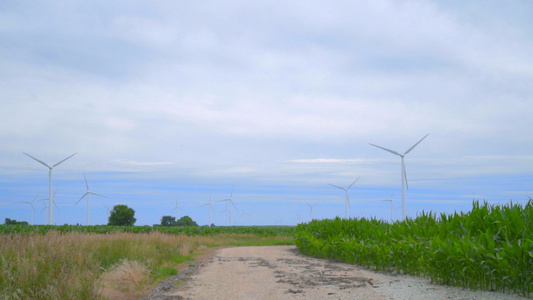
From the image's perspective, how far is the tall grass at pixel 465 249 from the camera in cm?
976

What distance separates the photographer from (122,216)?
269 ft

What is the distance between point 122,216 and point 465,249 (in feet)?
257

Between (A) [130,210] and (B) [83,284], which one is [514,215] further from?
(A) [130,210]

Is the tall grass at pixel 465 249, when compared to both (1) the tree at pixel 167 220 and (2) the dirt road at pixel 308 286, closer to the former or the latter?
(2) the dirt road at pixel 308 286

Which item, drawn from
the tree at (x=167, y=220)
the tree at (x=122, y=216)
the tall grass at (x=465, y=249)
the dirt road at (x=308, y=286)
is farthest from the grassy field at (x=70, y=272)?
the tree at (x=167, y=220)

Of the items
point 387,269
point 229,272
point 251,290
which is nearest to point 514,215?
point 387,269

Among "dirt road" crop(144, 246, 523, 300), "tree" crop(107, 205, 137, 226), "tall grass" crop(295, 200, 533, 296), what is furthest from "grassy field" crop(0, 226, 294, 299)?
"tree" crop(107, 205, 137, 226)

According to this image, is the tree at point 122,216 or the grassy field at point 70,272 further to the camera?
the tree at point 122,216

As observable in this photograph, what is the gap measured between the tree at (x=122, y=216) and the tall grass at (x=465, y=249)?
68.1 metres

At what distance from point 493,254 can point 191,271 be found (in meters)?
10.4

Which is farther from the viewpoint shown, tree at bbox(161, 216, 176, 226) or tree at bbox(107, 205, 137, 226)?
tree at bbox(161, 216, 176, 226)

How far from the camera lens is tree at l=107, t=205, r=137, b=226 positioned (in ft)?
268

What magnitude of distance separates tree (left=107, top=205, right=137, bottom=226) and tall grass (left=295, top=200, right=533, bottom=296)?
2683 inches

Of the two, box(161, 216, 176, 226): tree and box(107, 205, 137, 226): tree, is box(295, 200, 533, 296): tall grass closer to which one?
box(107, 205, 137, 226): tree
